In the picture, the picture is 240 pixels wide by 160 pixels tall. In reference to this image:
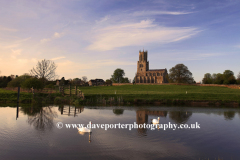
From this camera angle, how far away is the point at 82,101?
30906 mm

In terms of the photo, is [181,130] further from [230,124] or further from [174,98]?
[174,98]

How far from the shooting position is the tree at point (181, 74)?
77.2 metres

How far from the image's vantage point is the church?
12644cm

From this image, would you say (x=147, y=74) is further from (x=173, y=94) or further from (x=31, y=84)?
(x=31, y=84)

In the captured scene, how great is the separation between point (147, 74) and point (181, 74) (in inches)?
2130

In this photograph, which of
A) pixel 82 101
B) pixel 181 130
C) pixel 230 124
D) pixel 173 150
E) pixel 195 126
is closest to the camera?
pixel 173 150

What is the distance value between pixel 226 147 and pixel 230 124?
7019 mm

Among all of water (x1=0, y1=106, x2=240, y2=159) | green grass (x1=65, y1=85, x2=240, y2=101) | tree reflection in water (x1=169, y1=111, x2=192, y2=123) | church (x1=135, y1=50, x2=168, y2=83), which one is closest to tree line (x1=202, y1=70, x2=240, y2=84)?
church (x1=135, y1=50, x2=168, y2=83)

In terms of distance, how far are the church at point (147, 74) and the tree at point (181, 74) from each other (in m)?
44.9

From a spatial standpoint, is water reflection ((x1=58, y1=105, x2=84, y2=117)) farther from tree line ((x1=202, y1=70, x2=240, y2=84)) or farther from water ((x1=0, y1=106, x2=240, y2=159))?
tree line ((x1=202, y1=70, x2=240, y2=84))

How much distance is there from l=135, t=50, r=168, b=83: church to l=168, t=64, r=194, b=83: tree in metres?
44.9

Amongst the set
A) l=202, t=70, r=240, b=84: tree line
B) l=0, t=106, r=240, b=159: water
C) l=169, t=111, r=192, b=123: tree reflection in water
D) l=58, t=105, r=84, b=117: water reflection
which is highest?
l=202, t=70, r=240, b=84: tree line

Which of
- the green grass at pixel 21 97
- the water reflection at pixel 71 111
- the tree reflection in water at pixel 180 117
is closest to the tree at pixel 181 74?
the green grass at pixel 21 97

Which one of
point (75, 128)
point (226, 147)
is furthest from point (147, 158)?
point (75, 128)
